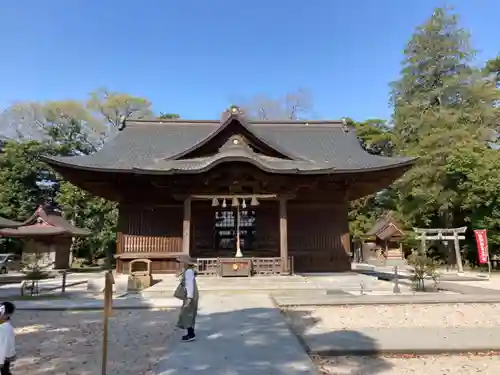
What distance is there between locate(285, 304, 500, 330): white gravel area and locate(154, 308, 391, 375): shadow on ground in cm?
109

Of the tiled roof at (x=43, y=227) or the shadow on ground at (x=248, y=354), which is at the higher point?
the tiled roof at (x=43, y=227)

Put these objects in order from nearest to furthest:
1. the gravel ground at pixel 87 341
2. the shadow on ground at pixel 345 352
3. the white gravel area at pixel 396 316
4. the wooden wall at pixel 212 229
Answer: the shadow on ground at pixel 345 352, the gravel ground at pixel 87 341, the white gravel area at pixel 396 316, the wooden wall at pixel 212 229

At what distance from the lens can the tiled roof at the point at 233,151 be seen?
15281 millimetres

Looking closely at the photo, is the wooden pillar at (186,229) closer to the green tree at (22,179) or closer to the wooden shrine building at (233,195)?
the wooden shrine building at (233,195)

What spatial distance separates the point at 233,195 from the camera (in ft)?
51.7

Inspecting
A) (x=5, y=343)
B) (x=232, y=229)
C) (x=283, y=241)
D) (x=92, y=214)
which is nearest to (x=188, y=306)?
(x=5, y=343)

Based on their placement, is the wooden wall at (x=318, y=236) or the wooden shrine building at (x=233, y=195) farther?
the wooden wall at (x=318, y=236)

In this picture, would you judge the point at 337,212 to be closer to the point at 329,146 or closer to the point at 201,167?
the point at 329,146

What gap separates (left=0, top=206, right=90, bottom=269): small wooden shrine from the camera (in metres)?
26.8

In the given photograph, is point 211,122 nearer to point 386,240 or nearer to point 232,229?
point 232,229

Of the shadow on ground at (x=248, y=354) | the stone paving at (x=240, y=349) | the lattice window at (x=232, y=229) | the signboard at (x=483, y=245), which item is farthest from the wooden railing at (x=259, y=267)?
the signboard at (x=483, y=245)

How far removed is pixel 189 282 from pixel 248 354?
1.78 metres

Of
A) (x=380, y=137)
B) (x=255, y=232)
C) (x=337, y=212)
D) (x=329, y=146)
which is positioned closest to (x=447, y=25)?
(x=380, y=137)

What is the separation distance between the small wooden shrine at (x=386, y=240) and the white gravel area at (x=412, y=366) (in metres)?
30.7
